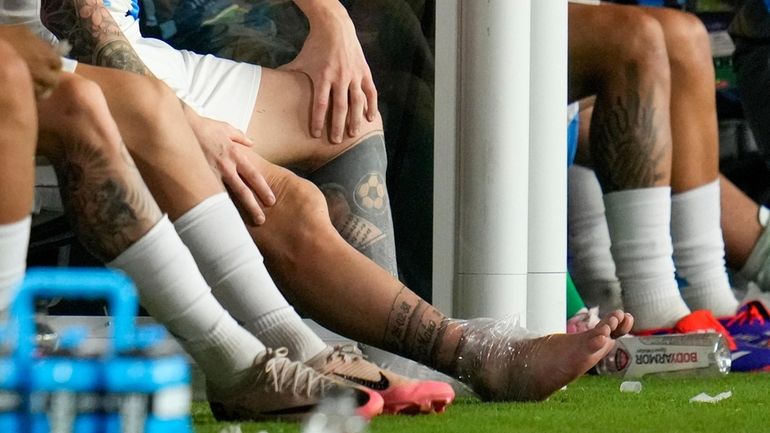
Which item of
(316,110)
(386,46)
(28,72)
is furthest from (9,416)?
(386,46)

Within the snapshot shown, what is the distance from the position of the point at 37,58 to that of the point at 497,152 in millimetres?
1098

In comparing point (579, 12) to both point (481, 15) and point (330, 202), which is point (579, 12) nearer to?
point (481, 15)

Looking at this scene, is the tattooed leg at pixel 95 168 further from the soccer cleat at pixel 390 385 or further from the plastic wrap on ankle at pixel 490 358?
the plastic wrap on ankle at pixel 490 358

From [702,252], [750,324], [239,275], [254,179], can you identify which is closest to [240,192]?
[254,179]

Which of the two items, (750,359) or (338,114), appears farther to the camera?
(750,359)

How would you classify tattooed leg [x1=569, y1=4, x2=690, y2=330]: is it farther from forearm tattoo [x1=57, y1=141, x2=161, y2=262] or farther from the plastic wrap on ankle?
forearm tattoo [x1=57, y1=141, x2=161, y2=262]

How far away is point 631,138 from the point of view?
10.2ft

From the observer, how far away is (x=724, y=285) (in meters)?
3.40

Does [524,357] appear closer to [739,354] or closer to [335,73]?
[335,73]

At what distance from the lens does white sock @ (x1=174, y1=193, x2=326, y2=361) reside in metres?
1.86

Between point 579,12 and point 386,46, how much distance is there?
0.59 meters

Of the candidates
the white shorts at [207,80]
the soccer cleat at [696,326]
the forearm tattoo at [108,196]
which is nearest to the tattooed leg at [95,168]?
the forearm tattoo at [108,196]

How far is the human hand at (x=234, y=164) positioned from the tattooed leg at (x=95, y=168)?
0.26 m

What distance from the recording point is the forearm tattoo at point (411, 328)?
209cm
